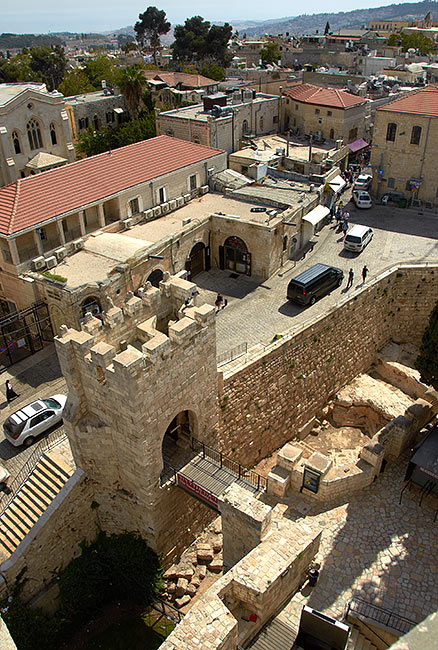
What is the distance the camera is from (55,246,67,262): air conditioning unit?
2555 centimetres

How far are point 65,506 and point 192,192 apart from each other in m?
22.0

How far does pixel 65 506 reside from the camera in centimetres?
1642

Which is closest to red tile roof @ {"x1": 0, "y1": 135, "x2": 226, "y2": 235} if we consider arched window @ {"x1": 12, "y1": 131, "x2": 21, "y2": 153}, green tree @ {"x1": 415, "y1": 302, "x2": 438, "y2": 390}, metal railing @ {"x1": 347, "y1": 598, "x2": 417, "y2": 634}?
arched window @ {"x1": 12, "y1": 131, "x2": 21, "y2": 153}

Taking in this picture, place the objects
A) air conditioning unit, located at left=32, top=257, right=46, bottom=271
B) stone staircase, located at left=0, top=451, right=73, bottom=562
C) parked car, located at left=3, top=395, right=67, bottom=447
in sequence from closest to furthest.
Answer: stone staircase, located at left=0, top=451, right=73, bottom=562
parked car, located at left=3, top=395, right=67, bottom=447
air conditioning unit, located at left=32, top=257, right=46, bottom=271

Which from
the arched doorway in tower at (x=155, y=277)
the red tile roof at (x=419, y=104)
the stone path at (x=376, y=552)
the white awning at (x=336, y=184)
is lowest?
the stone path at (x=376, y=552)

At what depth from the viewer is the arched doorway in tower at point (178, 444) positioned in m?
16.9

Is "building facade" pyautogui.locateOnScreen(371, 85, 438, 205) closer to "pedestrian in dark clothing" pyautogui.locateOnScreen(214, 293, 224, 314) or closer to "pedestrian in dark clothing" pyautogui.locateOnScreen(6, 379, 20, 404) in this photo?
"pedestrian in dark clothing" pyautogui.locateOnScreen(214, 293, 224, 314)

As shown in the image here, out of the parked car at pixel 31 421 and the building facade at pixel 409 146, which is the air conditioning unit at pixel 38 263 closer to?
the parked car at pixel 31 421

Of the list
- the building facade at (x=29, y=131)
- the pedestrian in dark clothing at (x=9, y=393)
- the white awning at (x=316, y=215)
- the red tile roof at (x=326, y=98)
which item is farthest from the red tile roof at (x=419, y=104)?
the pedestrian in dark clothing at (x=9, y=393)

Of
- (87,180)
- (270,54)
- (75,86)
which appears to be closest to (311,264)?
(87,180)

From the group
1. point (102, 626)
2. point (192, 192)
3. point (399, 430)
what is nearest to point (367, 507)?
point (399, 430)

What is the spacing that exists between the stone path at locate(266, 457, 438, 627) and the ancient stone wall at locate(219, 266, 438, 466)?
4184 mm

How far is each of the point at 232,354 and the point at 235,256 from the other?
9.38 meters

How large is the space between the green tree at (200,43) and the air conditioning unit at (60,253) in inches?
3596
